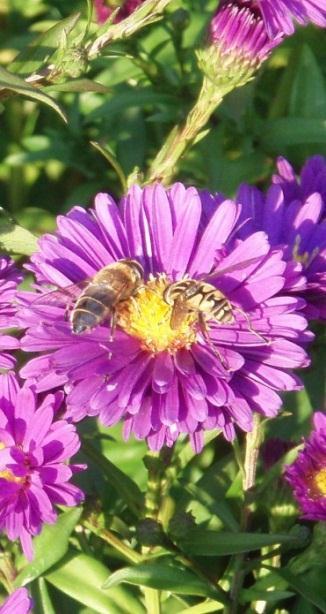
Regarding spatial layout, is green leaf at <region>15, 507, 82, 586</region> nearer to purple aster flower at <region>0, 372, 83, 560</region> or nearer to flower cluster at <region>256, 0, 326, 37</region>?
purple aster flower at <region>0, 372, 83, 560</region>

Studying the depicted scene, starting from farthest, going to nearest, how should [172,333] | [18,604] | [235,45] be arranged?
[235,45]
[172,333]
[18,604]

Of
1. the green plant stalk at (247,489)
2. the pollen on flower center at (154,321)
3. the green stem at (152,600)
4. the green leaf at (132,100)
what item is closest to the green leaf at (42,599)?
the green stem at (152,600)

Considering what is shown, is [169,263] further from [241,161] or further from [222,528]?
[241,161]

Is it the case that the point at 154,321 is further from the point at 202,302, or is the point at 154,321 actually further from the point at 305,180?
the point at 305,180

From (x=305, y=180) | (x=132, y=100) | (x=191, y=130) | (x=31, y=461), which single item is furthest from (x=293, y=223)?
(x=132, y=100)

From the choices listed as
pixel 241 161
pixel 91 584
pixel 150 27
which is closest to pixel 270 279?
pixel 91 584

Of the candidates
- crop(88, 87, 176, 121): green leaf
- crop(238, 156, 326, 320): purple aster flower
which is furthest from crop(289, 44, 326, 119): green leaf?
crop(238, 156, 326, 320): purple aster flower
